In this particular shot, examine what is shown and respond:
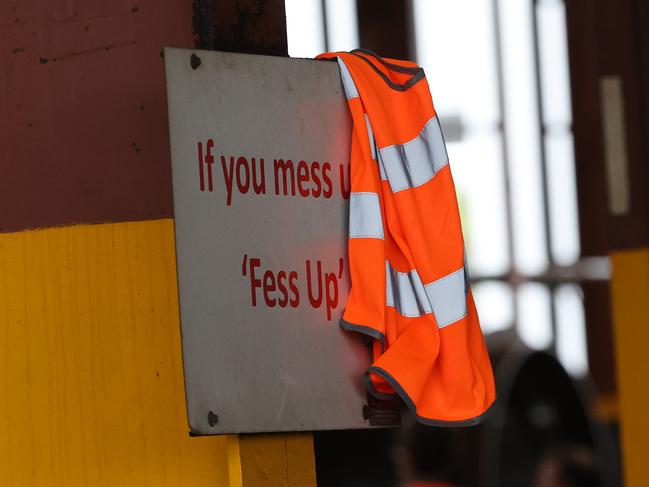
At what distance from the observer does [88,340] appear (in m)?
4.06

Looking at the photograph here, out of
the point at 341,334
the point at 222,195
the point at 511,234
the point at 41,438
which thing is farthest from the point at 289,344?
the point at 511,234

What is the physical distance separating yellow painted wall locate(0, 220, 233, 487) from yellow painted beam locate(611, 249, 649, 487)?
12.3 feet

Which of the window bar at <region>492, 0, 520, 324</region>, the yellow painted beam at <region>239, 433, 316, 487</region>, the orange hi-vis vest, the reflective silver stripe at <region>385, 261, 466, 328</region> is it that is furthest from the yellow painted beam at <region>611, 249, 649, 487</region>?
the window bar at <region>492, 0, 520, 324</region>

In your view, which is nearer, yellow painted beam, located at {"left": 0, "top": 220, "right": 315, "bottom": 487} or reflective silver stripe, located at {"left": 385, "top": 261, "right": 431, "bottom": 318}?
reflective silver stripe, located at {"left": 385, "top": 261, "right": 431, "bottom": 318}

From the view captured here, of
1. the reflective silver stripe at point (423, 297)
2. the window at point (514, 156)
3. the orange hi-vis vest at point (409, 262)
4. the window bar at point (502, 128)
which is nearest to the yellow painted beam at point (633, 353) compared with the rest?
the orange hi-vis vest at point (409, 262)

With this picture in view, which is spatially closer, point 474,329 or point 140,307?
point 474,329

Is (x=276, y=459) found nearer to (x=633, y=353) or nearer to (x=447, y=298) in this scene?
A: (x=447, y=298)

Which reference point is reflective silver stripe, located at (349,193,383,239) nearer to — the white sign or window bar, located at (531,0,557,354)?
the white sign

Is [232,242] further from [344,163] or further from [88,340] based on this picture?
[88,340]

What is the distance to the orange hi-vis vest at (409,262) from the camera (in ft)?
11.8

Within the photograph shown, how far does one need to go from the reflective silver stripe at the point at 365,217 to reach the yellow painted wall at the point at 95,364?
0.66 meters

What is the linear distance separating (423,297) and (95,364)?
1063 millimetres

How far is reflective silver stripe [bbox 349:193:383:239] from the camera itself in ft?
12.0

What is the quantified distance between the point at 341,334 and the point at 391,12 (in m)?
11.0
